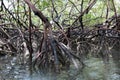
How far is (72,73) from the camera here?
4.89 meters

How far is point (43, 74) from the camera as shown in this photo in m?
4.93

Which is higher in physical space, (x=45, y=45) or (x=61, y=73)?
(x=45, y=45)

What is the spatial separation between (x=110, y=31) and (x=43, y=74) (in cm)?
218

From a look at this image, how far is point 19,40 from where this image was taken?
6652 mm

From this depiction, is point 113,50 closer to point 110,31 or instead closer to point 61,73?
point 110,31

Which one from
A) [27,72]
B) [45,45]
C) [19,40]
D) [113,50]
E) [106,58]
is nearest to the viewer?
[45,45]

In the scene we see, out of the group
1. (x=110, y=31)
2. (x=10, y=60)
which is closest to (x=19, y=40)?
(x=10, y=60)

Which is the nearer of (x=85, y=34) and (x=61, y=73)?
(x=61, y=73)

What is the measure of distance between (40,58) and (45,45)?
0.33m

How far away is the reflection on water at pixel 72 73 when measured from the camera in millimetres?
4664

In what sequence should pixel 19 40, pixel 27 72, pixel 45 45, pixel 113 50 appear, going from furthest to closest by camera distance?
1. pixel 113 50
2. pixel 19 40
3. pixel 27 72
4. pixel 45 45

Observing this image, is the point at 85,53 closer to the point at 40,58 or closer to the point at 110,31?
the point at 110,31

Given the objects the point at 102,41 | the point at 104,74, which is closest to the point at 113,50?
the point at 102,41

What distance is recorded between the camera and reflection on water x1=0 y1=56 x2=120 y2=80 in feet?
15.3
